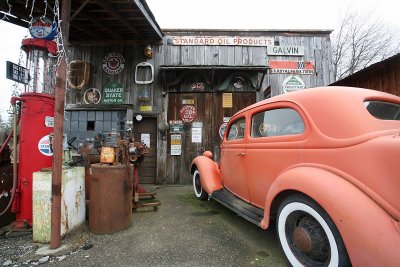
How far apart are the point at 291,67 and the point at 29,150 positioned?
7.44 metres

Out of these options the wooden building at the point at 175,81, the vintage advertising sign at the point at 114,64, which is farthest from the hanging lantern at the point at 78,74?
the vintage advertising sign at the point at 114,64

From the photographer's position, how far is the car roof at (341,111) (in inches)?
92.7

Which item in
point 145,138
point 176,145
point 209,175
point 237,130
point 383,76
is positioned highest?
point 383,76

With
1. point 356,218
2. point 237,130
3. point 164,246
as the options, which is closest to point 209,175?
point 237,130

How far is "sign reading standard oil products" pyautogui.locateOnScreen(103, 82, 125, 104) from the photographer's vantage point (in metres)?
7.91

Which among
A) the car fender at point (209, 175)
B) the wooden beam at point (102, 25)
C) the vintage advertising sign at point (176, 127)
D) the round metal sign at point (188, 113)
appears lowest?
the car fender at point (209, 175)

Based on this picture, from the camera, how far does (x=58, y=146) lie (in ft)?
11.1

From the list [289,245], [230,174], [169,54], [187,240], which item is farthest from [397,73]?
[169,54]

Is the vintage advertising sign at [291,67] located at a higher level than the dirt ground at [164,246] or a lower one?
higher

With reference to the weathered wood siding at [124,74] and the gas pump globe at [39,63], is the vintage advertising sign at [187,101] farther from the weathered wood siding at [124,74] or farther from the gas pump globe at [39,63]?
the gas pump globe at [39,63]

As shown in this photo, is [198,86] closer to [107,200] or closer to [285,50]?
[285,50]

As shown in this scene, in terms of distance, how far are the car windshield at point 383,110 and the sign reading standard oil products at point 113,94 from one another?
266 inches

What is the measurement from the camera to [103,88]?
8000 millimetres

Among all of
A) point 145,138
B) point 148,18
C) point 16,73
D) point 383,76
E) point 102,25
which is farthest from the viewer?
point 145,138
